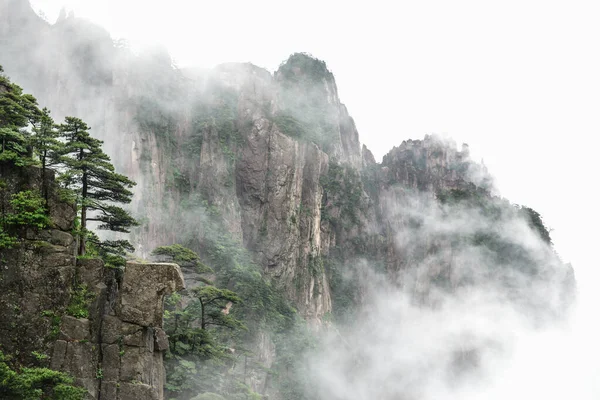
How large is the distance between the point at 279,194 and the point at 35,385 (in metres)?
38.9

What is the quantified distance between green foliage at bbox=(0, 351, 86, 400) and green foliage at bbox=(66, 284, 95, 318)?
197 cm

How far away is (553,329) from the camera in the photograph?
273 ft

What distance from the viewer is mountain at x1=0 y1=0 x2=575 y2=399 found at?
140 feet

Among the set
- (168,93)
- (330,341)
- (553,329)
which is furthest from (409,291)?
(168,93)

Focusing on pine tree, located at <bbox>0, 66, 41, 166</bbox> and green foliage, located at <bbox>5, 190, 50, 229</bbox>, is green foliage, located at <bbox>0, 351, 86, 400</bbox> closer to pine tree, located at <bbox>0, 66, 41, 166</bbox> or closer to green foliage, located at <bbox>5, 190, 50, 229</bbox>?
green foliage, located at <bbox>5, 190, 50, 229</bbox>

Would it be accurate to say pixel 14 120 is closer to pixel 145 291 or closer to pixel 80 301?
pixel 80 301

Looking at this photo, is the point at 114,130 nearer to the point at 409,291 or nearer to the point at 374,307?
the point at 374,307

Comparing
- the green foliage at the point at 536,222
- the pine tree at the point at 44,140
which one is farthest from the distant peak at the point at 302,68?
the pine tree at the point at 44,140

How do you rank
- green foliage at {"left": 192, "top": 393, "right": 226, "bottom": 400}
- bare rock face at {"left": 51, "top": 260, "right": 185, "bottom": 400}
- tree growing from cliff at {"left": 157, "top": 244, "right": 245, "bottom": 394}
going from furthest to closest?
1. tree growing from cliff at {"left": 157, "top": 244, "right": 245, "bottom": 394}
2. green foliage at {"left": 192, "top": 393, "right": 226, "bottom": 400}
3. bare rock face at {"left": 51, "top": 260, "right": 185, "bottom": 400}

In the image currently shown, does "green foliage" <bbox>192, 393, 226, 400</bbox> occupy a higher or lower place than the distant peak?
lower

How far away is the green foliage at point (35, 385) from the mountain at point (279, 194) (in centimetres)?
1082

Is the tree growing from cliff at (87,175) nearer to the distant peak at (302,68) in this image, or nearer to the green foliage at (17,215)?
the green foliage at (17,215)

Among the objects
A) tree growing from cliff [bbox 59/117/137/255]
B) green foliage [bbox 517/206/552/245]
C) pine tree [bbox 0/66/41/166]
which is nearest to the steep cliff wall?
pine tree [bbox 0/66/41/166]

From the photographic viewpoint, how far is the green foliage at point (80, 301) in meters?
16.4
